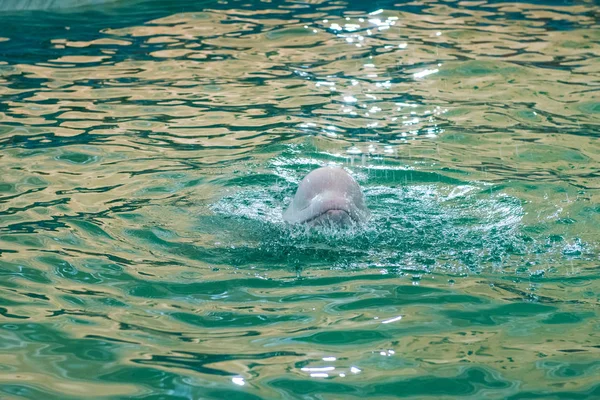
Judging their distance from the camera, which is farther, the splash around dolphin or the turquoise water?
the splash around dolphin

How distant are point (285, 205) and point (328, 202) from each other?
896 millimetres

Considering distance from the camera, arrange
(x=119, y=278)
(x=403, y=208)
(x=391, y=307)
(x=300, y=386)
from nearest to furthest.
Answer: (x=300, y=386) < (x=391, y=307) < (x=119, y=278) < (x=403, y=208)

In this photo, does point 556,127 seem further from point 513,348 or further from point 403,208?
point 513,348

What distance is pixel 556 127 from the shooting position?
25.2ft

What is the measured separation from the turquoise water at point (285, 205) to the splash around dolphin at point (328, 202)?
117mm

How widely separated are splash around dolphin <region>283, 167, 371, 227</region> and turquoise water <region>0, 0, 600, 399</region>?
12cm

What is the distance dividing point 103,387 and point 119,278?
48.0 inches

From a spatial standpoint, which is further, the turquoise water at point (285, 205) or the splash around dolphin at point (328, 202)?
the splash around dolphin at point (328, 202)

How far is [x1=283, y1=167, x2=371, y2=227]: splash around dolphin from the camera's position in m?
5.00

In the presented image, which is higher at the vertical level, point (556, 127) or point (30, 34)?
point (30, 34)

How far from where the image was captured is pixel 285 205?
5.85 metres

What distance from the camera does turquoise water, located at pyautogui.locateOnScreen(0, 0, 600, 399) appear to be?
3.72 metres

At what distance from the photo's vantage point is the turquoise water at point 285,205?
3.72 metres

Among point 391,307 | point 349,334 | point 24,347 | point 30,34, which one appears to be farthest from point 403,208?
point 30,34
